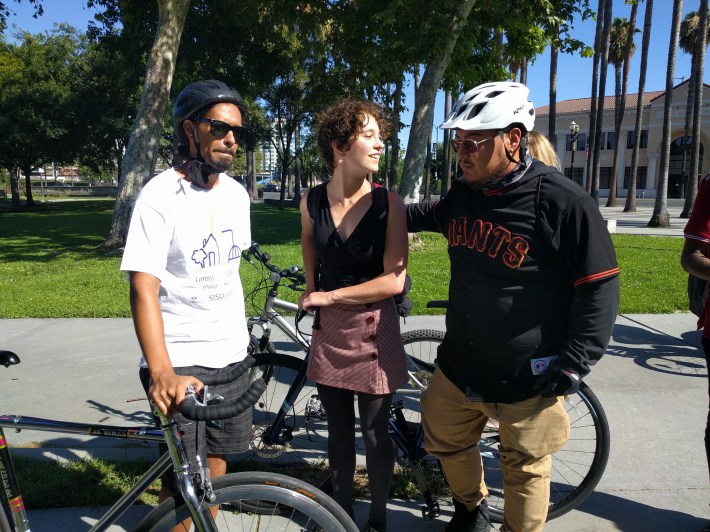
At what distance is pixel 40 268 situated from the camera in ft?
36.6

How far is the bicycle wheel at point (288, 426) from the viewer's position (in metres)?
3.36

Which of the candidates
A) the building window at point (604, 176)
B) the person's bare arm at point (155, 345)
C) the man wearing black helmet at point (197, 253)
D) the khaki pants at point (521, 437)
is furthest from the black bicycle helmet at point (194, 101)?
the building window at point (604, 176)

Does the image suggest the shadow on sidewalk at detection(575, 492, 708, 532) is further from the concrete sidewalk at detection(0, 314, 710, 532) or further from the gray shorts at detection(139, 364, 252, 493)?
the gray shorts at detection(139, 364, 252, 493)

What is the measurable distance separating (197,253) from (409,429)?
1.65m

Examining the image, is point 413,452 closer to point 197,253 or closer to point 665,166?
point 197,253

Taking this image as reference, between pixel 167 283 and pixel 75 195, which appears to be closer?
pixel 167 283

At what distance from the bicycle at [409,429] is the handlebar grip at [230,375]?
2.87ft

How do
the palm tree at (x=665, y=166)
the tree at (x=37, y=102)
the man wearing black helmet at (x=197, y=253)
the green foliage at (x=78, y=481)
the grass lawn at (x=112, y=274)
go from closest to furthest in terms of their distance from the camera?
the man wearing black helmet at (x=197, y=253), the green foliage at (x=78, y=481), the grass lawn at (x=112, y=274), the palm tree at (x=665, y=166), the tree at (x=37, y=102)

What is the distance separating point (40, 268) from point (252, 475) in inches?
441

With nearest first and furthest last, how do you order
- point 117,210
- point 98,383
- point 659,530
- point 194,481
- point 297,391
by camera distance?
1. point 194,481
2. point 659,530
3. point 297,391
4. point 98,383
5. point 117,210

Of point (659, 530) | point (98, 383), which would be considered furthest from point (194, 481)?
point (98, 383)

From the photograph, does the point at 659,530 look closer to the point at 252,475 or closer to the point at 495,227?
the point at 495,227

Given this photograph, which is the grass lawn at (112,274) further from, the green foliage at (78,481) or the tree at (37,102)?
the tree at (37,102)

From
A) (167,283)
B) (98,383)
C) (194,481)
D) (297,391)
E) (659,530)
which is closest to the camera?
(194,481)
